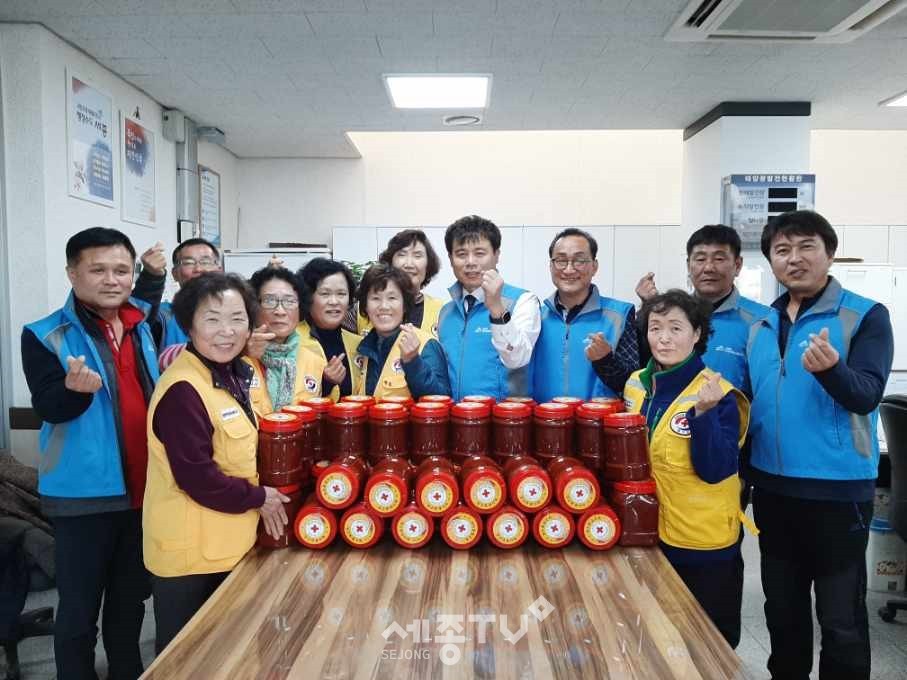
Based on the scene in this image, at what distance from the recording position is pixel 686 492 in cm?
162

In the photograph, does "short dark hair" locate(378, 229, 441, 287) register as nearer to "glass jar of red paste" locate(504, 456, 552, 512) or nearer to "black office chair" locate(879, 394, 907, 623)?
"glass jar of red paste" locate(504, 456, 552, 512)

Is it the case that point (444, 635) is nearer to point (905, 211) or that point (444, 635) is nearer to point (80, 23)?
point (80, 23)

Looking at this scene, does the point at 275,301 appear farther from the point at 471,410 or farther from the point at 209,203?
the point at 209,203

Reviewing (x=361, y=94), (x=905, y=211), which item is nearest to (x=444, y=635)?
(x=361, y=94)

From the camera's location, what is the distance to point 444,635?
114 cm

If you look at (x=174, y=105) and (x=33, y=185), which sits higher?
(x=174, y=105)

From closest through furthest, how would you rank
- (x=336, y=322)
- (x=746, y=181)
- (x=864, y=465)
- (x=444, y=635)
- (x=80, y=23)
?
1. (x=444, y=635)
2. (x=864, y=465)
3. (x=336, y=322)
4. (x=80, y=23)
5. (x=746, y=181)

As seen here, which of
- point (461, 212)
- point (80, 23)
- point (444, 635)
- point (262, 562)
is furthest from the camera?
point (461, 212)

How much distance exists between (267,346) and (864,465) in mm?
1868

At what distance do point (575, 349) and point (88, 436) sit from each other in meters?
1.61

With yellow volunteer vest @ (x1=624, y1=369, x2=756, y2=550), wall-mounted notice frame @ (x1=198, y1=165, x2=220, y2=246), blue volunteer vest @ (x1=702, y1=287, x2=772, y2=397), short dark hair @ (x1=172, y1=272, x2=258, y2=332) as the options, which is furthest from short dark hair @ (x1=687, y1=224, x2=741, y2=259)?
wall-mounted notice frame @ (x1=198, y1=165, x2=220, y2=246)

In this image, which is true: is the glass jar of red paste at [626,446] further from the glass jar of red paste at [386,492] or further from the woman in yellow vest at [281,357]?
the woman in yellow vest at [281,357]

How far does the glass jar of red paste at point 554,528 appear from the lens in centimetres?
147

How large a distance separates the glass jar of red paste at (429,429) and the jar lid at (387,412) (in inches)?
1.1
